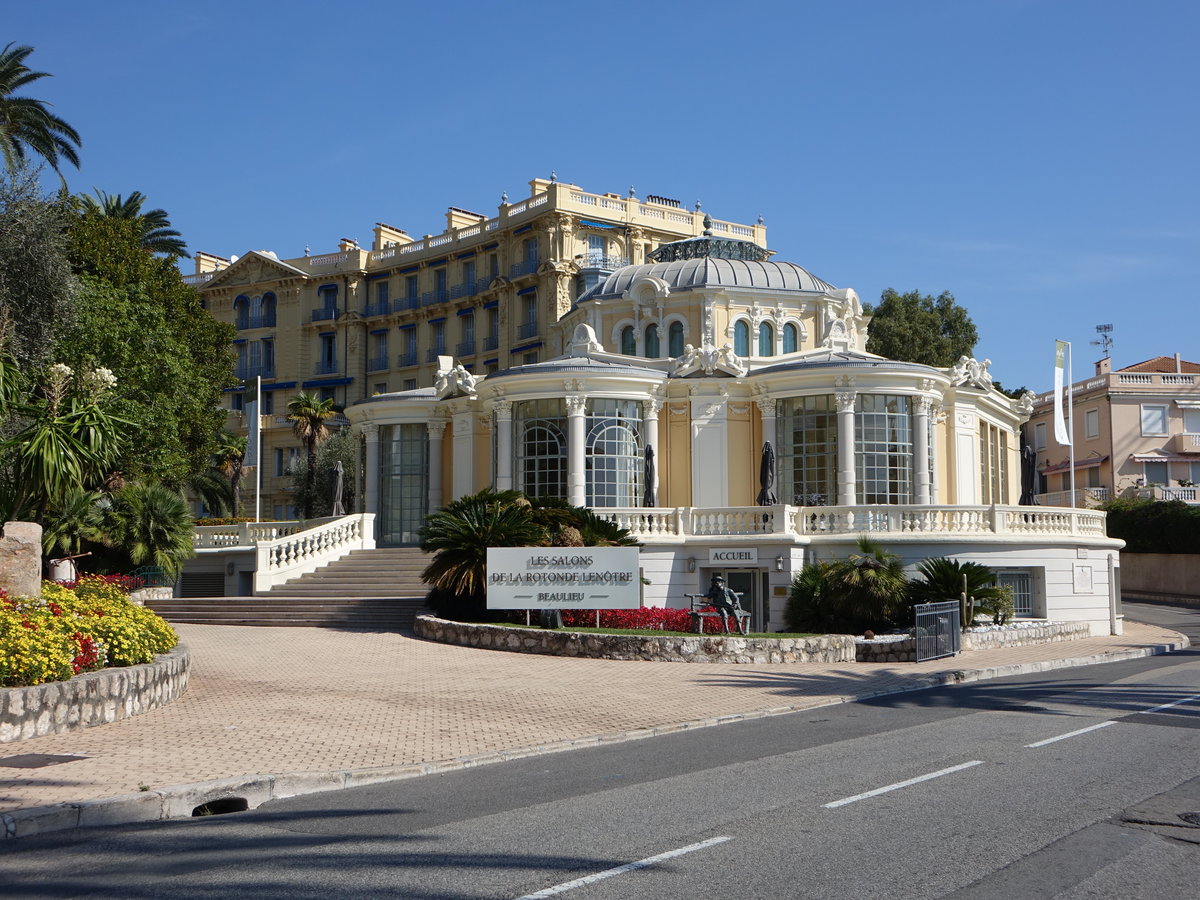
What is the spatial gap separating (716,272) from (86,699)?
29782 millimetres

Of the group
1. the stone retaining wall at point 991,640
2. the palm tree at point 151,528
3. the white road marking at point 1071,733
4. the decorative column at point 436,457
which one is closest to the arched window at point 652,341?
the decorative column at point 436,457

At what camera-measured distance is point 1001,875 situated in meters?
7.27

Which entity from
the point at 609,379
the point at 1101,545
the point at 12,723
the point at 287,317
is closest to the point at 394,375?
the point at 287,317

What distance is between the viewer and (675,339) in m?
39.2

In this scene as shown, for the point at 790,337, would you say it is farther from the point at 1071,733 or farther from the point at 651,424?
the point at 1071,733

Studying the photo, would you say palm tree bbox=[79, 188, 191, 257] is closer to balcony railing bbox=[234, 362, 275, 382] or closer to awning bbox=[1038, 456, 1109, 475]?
balcony railing bbox=[234, 362, 275, 382]

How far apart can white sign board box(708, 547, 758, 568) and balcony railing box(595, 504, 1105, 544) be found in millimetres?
319

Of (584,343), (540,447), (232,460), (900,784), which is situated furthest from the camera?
(232,460)

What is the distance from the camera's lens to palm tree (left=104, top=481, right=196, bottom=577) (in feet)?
96.8

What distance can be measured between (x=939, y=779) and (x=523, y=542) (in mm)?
14377

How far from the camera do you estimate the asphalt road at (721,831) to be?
711 centimetres

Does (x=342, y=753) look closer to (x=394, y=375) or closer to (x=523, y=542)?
(x=523, y=542)

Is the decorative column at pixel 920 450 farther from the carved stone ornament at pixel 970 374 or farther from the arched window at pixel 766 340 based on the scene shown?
the arched window at pixel 766 340

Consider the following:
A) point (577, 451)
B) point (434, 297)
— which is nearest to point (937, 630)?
point (577, 451)
